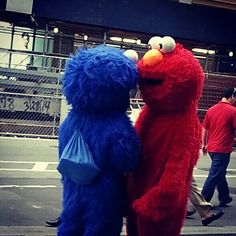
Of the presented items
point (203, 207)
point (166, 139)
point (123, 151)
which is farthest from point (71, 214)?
point (203, 207)

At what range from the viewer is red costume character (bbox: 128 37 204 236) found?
117 inches

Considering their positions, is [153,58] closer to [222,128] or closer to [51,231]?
[51,231]

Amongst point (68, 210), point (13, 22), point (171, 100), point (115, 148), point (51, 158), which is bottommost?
point (51, 158)

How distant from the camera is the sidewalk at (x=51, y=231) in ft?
15.9

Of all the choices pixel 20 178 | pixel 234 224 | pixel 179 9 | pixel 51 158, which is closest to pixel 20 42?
pixel 179 9

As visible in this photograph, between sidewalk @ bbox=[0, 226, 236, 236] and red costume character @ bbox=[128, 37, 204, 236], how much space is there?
1.61 meters

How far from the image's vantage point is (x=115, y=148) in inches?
117

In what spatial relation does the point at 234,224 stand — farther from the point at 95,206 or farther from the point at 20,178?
the point at 20,178

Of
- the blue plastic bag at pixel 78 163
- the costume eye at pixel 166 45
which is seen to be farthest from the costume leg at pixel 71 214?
the costume eye at pixel 166 45

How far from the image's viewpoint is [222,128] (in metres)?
6.75

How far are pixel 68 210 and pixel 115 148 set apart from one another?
563mm

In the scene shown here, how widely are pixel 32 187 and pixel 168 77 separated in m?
5.18

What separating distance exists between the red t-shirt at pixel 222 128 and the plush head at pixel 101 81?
386 cm

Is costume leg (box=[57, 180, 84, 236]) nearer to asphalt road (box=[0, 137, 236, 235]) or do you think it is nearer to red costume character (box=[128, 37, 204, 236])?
red costume character (box=[128, 37, 204, 236])
